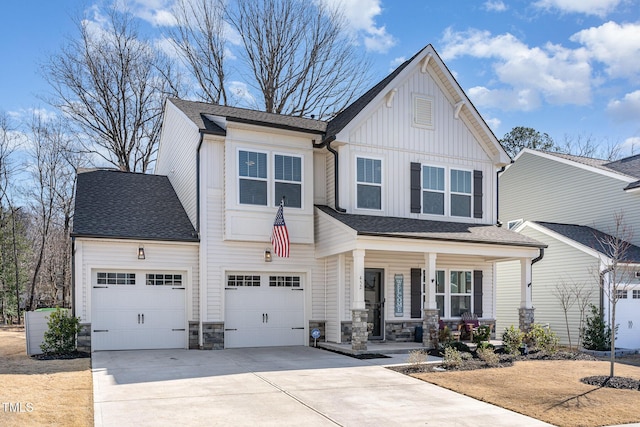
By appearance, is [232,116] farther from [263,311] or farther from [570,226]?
[570,226]

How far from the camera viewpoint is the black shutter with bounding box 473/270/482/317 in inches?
679

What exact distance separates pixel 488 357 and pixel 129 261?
907 cm

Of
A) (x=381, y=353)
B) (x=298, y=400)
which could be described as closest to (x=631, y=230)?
(x=381, y=353)

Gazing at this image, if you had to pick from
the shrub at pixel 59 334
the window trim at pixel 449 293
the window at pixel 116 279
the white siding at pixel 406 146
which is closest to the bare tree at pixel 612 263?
the white siding at pixel 406 146

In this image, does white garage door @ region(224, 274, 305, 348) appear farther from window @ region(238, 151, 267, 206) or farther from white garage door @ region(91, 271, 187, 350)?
window @ region(238, 151, 267, 206)

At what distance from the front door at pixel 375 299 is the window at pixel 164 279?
5.26 meters

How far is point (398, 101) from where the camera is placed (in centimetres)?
1630

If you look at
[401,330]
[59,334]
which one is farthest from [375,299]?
[59,334]

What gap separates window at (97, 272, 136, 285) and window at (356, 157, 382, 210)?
6406 millimetres

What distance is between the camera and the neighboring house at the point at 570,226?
17422 millimetres

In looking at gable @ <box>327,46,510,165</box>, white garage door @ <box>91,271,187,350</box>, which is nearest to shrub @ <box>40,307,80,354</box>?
white garage door @ <box>91,271,187,350</box>

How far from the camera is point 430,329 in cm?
1410

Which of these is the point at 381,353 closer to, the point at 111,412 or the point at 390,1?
the point at 111,412

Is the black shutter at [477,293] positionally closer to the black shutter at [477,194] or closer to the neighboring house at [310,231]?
the neighboring house at [310,231]
